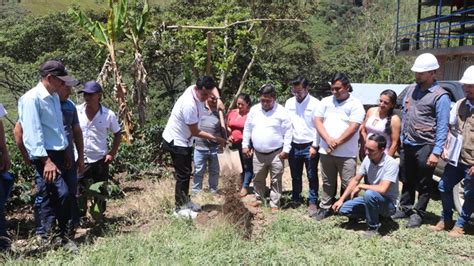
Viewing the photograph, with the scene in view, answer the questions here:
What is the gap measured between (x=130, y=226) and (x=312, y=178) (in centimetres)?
234

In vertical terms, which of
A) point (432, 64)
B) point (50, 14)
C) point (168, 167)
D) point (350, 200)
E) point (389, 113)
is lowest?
point (168, 167)

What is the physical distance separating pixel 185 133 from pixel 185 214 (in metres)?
0.95

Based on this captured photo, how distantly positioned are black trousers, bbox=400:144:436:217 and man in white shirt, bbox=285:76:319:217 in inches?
42.5

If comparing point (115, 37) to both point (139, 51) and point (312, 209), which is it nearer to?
point (139, 51)

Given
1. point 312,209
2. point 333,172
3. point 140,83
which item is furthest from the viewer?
point 140,83

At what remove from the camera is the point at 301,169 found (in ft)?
20.5

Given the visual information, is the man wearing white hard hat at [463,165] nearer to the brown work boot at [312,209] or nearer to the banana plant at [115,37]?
the brown work boot at [312,209]

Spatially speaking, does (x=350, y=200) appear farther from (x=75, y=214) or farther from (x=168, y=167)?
(x=168, y=167)

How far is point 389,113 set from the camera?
5.40 meters

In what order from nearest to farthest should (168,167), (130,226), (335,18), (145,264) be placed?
(145,264) → (130,226) → (168,167) → (335,18)

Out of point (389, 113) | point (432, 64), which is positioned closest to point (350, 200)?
point (389, 113)

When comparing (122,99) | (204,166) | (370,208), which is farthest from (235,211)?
(122,99)

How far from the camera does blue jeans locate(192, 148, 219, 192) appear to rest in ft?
20.2

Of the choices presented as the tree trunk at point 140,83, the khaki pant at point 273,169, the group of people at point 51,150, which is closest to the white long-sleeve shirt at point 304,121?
the khaki pant at point 273,169
